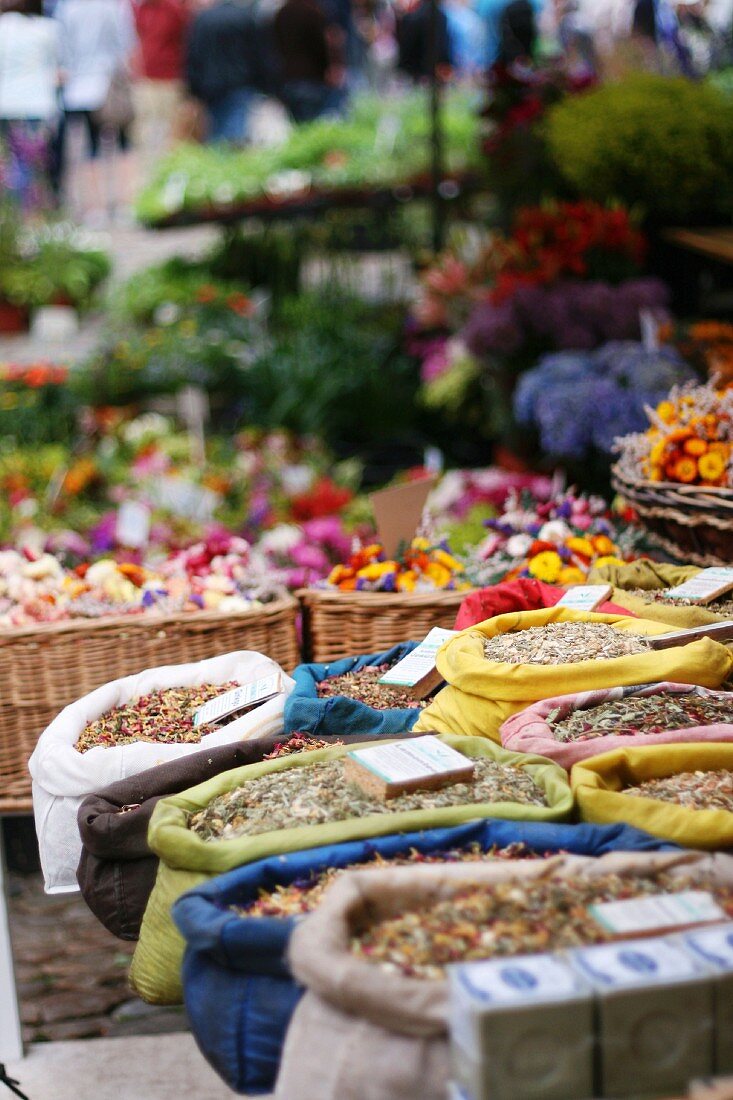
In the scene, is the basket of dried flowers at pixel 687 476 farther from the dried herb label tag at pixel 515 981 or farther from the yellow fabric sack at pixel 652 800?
the dried herb label tag at pixel 515 981

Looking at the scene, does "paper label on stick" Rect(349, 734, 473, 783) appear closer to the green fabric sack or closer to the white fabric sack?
the green fabric sack

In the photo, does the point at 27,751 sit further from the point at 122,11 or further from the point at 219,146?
the point at 122,11

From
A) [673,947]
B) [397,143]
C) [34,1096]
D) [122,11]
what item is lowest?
[34,1096]

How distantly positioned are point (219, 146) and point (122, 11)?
1.68m

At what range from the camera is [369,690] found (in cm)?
194

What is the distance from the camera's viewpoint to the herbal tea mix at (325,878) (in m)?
1.24

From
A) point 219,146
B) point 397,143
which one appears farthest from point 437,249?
point 219,146

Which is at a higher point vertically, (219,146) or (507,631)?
(219,146)

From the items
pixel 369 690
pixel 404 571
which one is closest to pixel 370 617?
pixel 404 571

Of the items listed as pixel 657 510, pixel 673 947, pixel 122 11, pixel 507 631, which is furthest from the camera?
pixel 122 11

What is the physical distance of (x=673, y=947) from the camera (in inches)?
41.5

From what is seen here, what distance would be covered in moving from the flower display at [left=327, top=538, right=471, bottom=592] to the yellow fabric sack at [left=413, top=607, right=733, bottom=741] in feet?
2.28

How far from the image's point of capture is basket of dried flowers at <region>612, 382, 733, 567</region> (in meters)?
2.19

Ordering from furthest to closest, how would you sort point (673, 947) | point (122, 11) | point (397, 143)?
1. point (122, 11)
2. point (397, 143)
3. point (673, 947)
